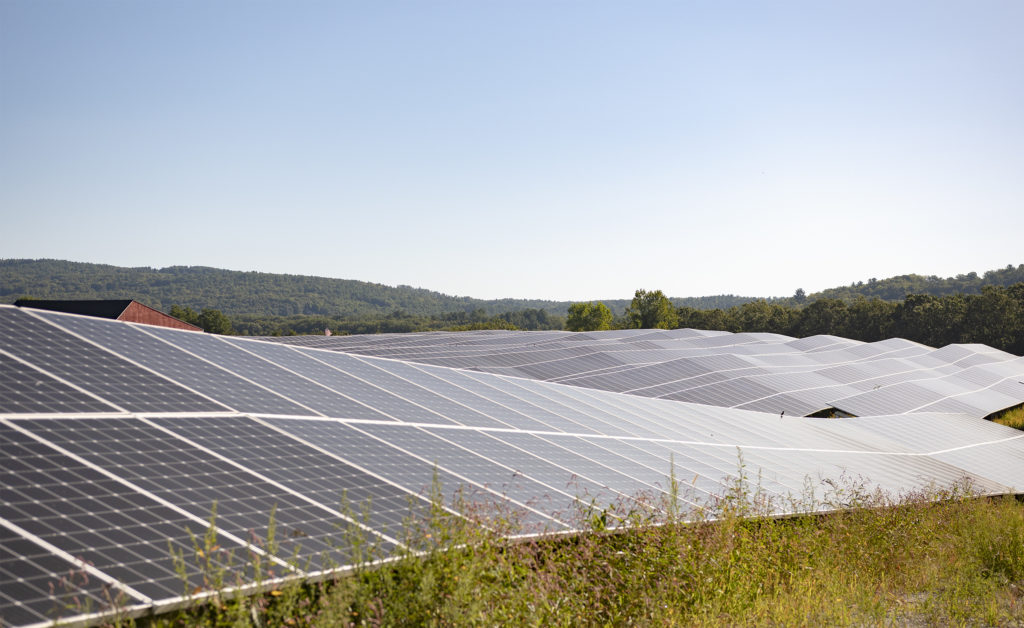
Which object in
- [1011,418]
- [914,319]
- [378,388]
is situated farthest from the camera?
[914,319]

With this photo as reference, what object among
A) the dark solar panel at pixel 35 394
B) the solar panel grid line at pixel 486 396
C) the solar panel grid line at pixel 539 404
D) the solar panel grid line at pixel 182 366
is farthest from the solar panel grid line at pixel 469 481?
the solar panel grid line at pixel 539 404

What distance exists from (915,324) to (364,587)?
12388 cm

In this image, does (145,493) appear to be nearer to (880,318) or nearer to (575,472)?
(575,472)

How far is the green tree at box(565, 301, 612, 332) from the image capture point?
148 meters

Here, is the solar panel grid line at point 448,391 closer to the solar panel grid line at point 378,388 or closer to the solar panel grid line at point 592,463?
the solar panel grid line at point 378,388

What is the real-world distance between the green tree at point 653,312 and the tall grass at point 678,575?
124 m

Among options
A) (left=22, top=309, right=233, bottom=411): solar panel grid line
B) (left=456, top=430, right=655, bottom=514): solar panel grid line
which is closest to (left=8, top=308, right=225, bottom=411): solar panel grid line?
(left=22, top=309, right=233, bottom=411): solar panel grid line

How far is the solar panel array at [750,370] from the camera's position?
39.0 meters

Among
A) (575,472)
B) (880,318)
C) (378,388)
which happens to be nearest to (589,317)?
(880,318)

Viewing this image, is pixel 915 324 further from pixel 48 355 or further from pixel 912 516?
pixel 48 355

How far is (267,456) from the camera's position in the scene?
34.2 ft

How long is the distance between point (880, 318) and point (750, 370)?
86.0 metres

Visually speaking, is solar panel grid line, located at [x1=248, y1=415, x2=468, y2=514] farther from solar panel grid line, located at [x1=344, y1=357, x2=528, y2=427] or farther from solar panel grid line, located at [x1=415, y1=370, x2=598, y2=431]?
solar panel grid line, located at [x1=415, y1=370, x2=598, y2=431]

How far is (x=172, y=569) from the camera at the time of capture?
278 inches
